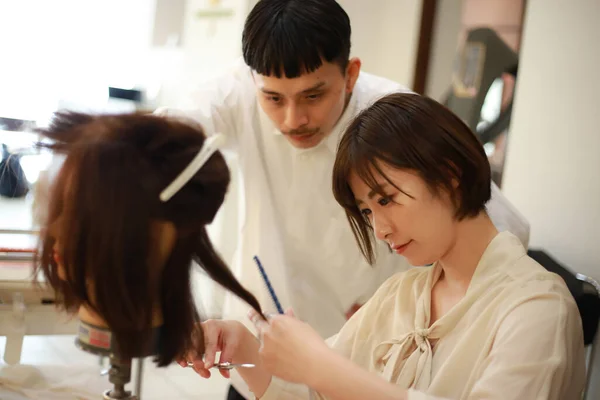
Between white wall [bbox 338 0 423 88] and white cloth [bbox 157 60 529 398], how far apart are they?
5.57ft

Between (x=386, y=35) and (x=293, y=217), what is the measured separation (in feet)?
6.88

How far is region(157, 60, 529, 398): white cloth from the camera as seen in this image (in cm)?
151

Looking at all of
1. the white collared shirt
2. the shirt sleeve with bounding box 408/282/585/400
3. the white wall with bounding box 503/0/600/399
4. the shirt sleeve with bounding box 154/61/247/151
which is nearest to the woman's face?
the shirt sleeve with bounding box 408/282/585/400

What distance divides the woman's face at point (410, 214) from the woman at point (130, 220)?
0.34 meters

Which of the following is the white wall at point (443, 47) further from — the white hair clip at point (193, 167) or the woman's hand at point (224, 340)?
the white hair clip at point (193, 167)

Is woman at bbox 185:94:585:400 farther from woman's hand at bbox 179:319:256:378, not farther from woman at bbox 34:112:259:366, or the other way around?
woman at bbox 34:112:259:366

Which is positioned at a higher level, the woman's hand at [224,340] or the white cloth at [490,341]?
the white cloth at [490,341]

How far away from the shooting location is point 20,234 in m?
1.41

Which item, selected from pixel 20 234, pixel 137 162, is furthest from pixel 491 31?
pixel 137 162

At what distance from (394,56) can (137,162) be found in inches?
108

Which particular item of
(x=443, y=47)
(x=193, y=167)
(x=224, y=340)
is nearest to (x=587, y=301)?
(x=224, y=340)

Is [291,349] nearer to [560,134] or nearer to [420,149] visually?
[420,149]

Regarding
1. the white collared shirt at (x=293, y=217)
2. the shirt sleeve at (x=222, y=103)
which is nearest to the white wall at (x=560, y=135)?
the white collared shirt at (x=293, y=217)

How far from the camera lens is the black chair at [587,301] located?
1.66m
